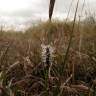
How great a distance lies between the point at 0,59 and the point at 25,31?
5826 mm

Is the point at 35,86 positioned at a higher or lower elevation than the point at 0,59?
lower

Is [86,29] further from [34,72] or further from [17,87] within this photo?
[17,87]

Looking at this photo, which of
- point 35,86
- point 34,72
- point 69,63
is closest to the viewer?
point 35,86

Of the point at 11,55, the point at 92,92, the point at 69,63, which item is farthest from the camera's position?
the point at 11,55

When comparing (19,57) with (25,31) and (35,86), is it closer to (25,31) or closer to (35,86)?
(35,86)

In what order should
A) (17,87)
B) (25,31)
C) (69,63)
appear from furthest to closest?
(25,31), (69,63), (17,87)

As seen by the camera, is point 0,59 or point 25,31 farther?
point 25,31

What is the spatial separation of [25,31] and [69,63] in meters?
5.34

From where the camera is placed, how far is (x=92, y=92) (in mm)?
2137

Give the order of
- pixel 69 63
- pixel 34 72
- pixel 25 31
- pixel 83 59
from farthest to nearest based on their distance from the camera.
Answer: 1. pixel 25 31
2. pixel 83 59
3. pixel 69 63
4. pixel 34 72

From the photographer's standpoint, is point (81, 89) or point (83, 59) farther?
point (83, 59)

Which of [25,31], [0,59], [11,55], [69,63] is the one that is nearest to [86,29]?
[25,31]

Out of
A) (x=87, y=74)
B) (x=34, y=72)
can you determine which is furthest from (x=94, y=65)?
(x=34, y=72)

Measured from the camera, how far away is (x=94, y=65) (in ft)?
10.3
